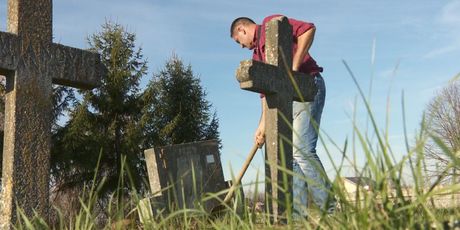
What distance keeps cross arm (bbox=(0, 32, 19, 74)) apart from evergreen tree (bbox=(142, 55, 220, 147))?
1420 centimetres

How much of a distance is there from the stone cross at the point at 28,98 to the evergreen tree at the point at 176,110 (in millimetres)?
14005

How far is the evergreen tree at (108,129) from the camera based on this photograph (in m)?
17.8

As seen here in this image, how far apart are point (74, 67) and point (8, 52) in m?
0.55

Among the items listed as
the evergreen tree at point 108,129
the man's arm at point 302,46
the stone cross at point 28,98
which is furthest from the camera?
the evergreen tree at point 108,129

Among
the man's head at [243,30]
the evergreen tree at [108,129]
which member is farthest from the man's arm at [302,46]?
the evergreen tree at [108,129]

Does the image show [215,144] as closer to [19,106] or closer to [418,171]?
[19,106]

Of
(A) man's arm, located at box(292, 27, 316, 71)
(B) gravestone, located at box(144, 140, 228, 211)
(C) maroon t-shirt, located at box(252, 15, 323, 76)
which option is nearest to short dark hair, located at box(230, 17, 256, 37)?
(C) maroon t-shirt, located at box(252, 15, 323, 76)

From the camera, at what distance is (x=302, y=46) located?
534 cm

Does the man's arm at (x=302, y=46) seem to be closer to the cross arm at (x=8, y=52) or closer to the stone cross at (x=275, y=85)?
the stone cross at (x=275, y=85)

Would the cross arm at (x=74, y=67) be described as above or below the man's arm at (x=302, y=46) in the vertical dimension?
below

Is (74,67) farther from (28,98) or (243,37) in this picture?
(243,37)

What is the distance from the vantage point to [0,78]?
16.5 m

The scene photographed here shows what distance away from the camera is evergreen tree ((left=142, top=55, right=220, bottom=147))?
19.2m

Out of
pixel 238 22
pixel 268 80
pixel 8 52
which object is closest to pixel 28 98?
pixel 8 52
